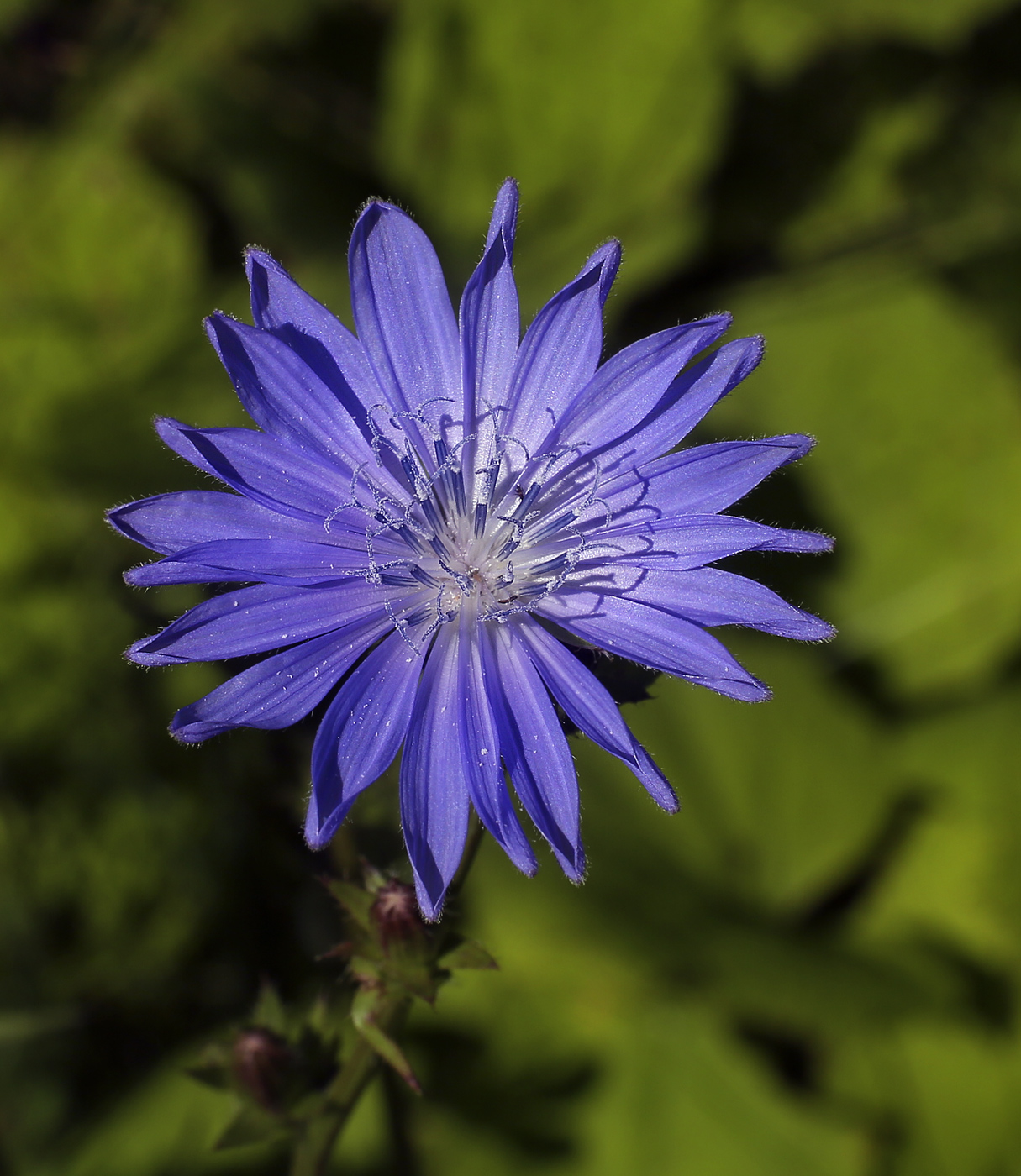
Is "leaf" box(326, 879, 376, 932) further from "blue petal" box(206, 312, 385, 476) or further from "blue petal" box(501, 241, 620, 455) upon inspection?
"blue petal" box(501, 241, 620, 455)

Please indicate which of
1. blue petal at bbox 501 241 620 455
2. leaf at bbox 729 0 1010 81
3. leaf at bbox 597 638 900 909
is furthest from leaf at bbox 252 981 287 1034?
leaf at bbox 729 0 1010 81

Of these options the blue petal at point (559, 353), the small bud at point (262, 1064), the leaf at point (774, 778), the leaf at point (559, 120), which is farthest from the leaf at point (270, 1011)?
the leaf at point (559, 120)

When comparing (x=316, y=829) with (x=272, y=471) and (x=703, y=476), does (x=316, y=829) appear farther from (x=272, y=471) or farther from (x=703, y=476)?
(x=703, y=476)

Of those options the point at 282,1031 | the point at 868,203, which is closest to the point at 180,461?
the point at 282,1031

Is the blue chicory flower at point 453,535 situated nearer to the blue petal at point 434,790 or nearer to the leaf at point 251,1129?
the blue petal at point 434,790

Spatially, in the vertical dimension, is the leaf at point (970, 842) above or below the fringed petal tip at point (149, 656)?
below
